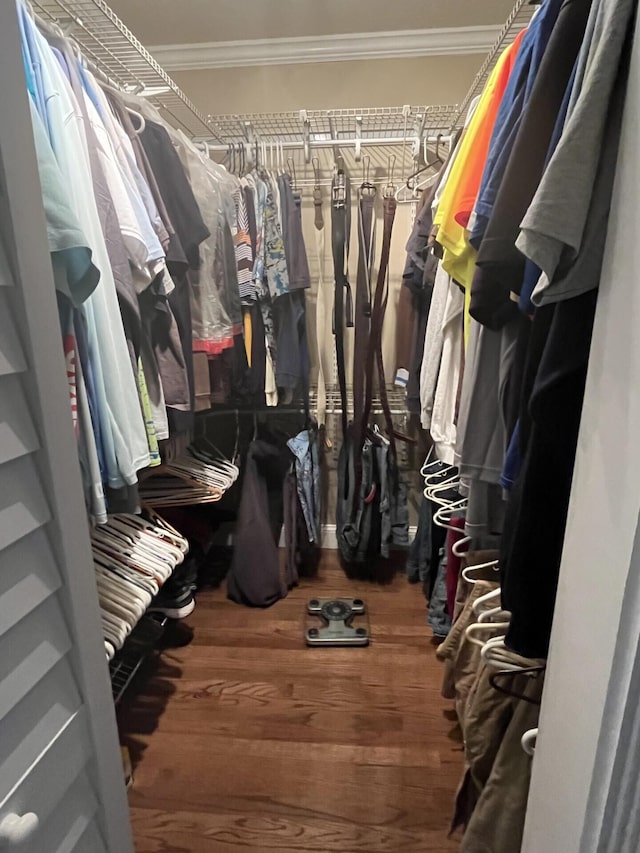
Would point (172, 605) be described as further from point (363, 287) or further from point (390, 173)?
point (390, 173)

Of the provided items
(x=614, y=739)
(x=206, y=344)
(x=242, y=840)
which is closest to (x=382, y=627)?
(x=242, y=840)

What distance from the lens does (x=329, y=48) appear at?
2092mm

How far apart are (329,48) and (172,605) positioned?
229 centimetres

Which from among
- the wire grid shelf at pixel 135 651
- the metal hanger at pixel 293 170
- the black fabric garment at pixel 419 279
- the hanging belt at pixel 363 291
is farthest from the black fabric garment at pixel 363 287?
the wire grid shelf at pixel 135 651

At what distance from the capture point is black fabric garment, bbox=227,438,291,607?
217 cm

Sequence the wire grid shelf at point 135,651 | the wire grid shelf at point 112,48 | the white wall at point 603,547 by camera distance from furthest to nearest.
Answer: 1. the wire grid shelf at point 135,651
2. the wire grid shelf at point 112,48
3. the white wall at point 603,547

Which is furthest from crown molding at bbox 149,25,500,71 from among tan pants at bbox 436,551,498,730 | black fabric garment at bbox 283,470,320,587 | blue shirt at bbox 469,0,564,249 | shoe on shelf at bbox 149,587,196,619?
shoe on shelf at bbox 149,587,196,619

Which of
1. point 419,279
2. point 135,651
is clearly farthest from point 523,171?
point 135,651

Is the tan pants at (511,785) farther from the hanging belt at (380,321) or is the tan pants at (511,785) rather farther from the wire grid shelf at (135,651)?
the hanging belt at (380,321)

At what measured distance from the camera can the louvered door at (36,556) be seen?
0.57 metres

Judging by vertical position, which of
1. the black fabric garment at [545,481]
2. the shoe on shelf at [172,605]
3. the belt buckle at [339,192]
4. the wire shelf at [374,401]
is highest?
the belt buckle at [339,192]

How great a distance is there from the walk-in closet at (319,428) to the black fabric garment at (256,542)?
16mm

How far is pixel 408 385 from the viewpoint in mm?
2062

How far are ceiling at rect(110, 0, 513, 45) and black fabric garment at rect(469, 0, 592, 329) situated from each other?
1533mm
